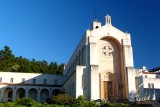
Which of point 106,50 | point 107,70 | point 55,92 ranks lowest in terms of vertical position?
point 55,92

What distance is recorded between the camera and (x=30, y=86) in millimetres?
53656

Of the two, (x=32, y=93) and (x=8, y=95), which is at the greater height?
(x=32, y=93)

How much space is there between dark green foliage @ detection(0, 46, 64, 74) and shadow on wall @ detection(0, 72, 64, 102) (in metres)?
10.8

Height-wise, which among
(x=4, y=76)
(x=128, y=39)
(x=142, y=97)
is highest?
(x=128, y=39)

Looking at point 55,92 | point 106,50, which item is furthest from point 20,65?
point 106,50

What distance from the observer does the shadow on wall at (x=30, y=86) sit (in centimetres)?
5288

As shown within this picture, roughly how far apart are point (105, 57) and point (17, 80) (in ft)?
84.0

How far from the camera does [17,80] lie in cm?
5494

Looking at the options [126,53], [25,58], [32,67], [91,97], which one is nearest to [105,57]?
[126,53]

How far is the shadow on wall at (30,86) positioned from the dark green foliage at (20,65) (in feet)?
35.5

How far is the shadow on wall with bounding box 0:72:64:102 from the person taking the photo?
5288 cm

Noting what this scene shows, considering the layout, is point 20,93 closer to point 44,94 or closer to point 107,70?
point 44,94

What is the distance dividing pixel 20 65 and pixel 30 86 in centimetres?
1751

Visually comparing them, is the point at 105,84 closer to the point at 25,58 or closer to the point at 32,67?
the point at 32,67
